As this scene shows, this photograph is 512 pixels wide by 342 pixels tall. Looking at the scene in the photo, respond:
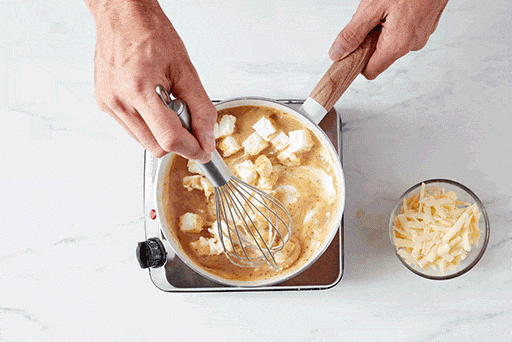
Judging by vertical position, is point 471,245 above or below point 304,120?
below

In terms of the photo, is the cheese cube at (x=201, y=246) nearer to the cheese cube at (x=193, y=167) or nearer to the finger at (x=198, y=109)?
the cheese cube at (x=193, y=167)

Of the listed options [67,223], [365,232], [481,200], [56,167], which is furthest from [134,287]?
[481,200]

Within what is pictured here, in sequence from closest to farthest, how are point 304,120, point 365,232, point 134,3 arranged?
point 134,3
point 304,120
point 365,232

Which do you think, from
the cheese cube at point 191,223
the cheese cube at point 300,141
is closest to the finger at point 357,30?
the cheese cube at point 300,141

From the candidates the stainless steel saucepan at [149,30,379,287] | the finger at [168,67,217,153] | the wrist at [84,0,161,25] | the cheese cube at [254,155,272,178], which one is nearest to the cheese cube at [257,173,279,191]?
the cheese cube at [254,155,272,178]

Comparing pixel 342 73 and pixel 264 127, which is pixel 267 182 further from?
pixel 342 73

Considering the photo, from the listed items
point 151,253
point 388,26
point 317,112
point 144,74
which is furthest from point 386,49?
point 151,253

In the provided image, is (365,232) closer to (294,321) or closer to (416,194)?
(416,194)

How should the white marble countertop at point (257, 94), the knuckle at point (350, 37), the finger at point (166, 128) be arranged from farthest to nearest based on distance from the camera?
the white marble countertop at point (257, 94) → the knuckle at point (350, 37) → the finger at point (166, 128)
